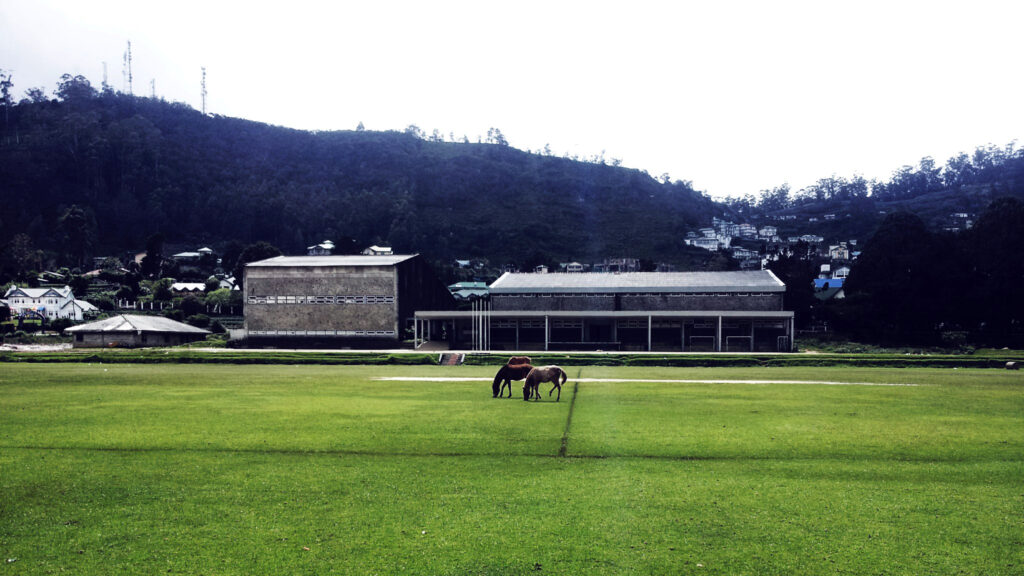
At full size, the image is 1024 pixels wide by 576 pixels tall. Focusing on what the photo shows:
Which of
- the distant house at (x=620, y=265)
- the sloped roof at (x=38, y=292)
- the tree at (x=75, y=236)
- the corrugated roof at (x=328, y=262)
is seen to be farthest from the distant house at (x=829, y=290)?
the tree at (x=75, y=236)

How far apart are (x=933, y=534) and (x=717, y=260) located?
125m

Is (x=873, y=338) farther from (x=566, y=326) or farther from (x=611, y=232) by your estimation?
(x=611, y=232)

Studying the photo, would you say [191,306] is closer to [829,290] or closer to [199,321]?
[199,321]

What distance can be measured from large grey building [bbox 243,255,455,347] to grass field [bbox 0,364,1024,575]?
43752 millimetres

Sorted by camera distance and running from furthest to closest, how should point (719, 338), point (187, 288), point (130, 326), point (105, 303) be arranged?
point (187, 288) → point (105, 303) → point (130, 326) → point (719, 338)

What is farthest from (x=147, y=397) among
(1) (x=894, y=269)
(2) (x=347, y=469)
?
(1) (x=894, y=269)

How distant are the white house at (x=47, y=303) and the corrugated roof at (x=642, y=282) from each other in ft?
185

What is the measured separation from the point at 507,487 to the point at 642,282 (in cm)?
5858

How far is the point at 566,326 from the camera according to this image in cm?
6550

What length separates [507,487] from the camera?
11.4 metres

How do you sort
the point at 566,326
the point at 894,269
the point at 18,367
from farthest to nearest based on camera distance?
the point at 894,269 < the point at 566,326 < the point at 18,367

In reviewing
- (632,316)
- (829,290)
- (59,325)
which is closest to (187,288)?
(59,325)

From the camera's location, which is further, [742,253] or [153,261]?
[742,253]

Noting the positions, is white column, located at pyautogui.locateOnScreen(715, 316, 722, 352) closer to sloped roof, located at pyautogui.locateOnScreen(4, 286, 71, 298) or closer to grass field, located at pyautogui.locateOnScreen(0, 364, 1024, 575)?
grass field, located at pyautogui.locateOnScreen(0, 364, 1024, 575)
